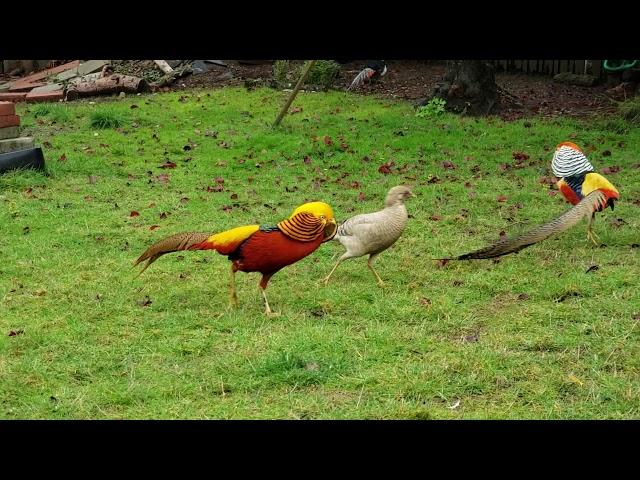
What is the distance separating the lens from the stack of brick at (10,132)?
30.0 ft

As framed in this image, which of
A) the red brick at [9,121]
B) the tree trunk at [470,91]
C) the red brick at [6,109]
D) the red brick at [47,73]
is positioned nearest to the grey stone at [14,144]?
the red brick at [9,121]

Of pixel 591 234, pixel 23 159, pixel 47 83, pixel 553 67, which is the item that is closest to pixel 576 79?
pixel 553 67

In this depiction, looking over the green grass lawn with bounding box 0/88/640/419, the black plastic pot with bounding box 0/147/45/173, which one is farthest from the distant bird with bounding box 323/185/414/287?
the black plastic pot with bounding box 0/147/45/173

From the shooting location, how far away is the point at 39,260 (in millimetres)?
6426

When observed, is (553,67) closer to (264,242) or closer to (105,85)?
(105,85)

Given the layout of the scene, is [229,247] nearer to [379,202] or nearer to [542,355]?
[542,355]

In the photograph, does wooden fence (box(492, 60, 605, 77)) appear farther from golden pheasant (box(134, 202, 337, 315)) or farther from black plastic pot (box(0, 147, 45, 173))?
golden pheasant (box(134, 202, 337, 315))

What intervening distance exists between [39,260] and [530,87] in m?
10.7

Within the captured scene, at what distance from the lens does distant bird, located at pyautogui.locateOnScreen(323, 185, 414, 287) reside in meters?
5.56

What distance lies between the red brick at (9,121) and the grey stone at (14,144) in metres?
0.18

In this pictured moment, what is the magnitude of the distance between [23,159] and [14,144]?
0.71 ft

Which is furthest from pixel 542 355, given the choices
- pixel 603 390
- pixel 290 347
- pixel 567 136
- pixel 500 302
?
pixel 567 136

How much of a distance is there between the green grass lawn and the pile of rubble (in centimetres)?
338

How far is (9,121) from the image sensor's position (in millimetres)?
9250
